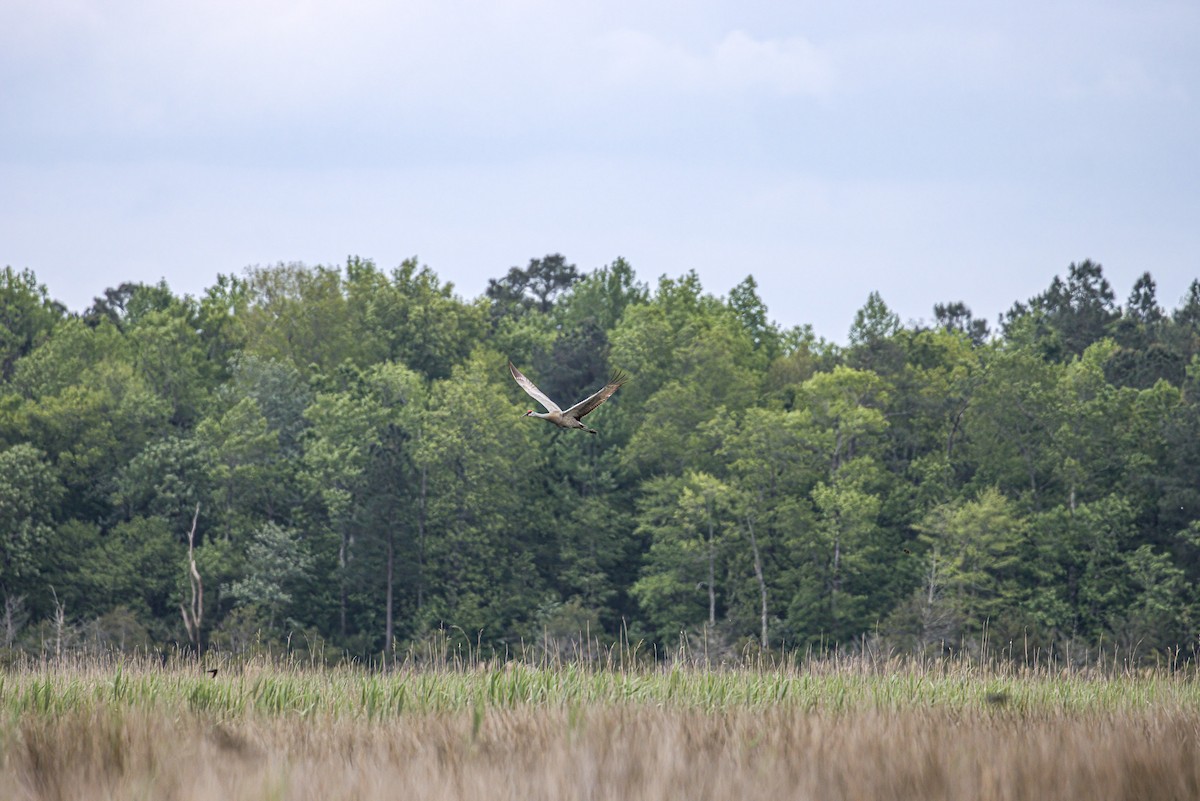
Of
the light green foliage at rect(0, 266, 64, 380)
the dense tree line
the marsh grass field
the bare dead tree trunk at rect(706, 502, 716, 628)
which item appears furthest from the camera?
the light green foliage at rect(0, 266, 64, 380)

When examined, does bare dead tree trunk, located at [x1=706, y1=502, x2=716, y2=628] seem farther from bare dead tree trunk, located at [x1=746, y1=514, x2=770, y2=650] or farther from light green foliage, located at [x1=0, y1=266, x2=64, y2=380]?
light green foliage, located at [x1=0, y1=266, x2=64, y2=380]

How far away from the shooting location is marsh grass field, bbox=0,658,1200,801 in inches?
365

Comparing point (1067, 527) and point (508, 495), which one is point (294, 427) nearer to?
point (508, 495)

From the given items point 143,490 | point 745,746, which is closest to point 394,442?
point 143,490

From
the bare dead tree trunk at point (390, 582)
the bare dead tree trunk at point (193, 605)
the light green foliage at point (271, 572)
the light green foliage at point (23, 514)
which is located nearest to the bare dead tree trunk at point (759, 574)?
the bare dead tree trunk at point (390, 582)

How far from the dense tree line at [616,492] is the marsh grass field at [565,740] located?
40.4 metres

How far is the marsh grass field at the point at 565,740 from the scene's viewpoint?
927 centimetres

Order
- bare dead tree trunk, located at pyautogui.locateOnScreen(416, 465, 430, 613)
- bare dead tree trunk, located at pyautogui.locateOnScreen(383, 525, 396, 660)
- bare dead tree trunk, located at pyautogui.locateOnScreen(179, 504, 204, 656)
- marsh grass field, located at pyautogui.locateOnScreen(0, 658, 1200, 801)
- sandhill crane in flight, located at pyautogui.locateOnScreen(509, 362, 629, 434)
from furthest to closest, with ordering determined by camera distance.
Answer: bare dead tree trunk, located at pyautogui.locateOnScreen(416, 465, 430, 613), bare dead tree trunk, located at pyautogui.locateOnScreen(383, 525, 396, 660), bare dead tree trunk, located at pyautogui.locateOnScreen(179, 504, 204, 656), sandhill crane in flight, located at pyautogui.locateOnScreen(509, 362, 629, 434), marsh grass field, located at pyautogui.locateOnScreen(0, 658, 1200, 801)

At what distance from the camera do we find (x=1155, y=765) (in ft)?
32.5

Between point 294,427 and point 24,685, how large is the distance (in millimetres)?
60657

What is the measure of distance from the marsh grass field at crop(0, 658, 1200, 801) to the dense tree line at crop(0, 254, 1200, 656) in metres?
40.4

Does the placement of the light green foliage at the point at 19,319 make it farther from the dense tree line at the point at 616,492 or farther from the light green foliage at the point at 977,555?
the light green foliage at the point at 977,555

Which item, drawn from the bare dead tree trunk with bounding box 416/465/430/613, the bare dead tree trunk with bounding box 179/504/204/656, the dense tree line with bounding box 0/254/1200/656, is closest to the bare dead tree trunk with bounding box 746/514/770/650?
the dense tree line with bounding box 0/254/1200/656

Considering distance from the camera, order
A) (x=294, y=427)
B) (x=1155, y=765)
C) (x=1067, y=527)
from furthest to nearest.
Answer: (x=294, y=427), (x=1067, y=527), (x=1155, y=765)
